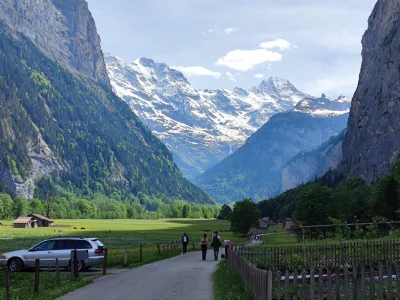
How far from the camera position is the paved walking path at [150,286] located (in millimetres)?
25000

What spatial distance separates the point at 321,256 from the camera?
3272 cm

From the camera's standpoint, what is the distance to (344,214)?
103875 millimetres

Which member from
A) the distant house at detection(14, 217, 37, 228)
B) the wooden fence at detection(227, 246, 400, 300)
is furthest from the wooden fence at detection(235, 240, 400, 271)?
the distant house at detection(14, 217, 37, 228)

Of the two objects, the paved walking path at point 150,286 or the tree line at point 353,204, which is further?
the tree line at point 353,204

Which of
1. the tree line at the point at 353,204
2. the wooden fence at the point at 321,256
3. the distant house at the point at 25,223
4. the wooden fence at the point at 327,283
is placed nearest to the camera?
the wooden fence at the point at 327,283

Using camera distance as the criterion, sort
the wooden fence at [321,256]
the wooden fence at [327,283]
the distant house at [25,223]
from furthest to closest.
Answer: the distant house at [25,223], the wooden fence at [321,256], the wooden fence at [327,283]

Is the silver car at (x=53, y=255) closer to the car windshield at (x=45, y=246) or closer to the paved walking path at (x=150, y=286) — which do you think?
the car windshield at (x=45, y=246)

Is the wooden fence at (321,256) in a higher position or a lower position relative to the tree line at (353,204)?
lower

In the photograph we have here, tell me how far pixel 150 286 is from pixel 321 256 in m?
10.9

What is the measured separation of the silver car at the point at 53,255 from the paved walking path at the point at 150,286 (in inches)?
114

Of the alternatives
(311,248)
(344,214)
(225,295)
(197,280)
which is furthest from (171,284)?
(344,214)

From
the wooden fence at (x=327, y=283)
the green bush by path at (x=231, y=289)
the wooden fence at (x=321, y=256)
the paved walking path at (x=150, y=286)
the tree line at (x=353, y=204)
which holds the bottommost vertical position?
the paved walking path at (x=150, y=286)

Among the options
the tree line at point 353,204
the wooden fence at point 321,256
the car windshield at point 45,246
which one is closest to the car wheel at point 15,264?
the car windshield at point 45,246

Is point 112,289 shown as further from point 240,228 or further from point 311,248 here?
point 240,228
